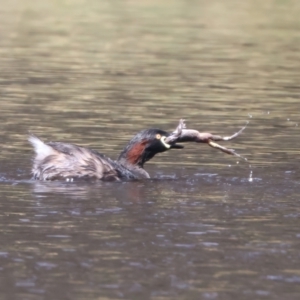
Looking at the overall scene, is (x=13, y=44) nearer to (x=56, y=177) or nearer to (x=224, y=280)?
(x=56, y=177)

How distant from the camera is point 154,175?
1359 centimetres

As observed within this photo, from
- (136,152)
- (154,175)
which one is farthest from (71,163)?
(154,175)

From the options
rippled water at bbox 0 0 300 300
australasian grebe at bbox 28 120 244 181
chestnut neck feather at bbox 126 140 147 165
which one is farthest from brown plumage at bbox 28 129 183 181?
chestnut neck feather at bbox 126 140 147 165

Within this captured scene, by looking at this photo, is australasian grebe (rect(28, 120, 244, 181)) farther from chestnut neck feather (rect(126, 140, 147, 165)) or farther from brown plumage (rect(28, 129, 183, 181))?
chestnut neck feather (rect(126, 140, 147, 165))

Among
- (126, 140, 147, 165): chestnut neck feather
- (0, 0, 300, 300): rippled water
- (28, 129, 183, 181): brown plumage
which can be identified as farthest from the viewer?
(126, 140, 147, 165): chestnut neck feather

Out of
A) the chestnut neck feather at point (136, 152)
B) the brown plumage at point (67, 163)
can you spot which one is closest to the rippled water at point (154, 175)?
the brown plumage at point (67, 163)

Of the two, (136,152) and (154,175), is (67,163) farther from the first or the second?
(154,175)

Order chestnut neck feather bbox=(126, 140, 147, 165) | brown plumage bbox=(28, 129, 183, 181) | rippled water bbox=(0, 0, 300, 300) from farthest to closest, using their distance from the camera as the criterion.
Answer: chestnut neck feather bbox=(126, 140, 147, 165), brown plumage bbox=(28, 129, 183, 181), rippled water bbox=(0, 0, 300, 300)

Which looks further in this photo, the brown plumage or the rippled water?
the brown plumage

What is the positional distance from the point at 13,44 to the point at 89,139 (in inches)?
580

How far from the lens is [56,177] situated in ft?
42.1

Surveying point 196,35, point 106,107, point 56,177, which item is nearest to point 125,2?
point 196,35

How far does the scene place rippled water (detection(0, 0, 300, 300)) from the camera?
8.56 m

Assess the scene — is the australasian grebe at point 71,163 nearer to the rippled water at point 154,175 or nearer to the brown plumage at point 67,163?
the brown plumage at point 67,163
